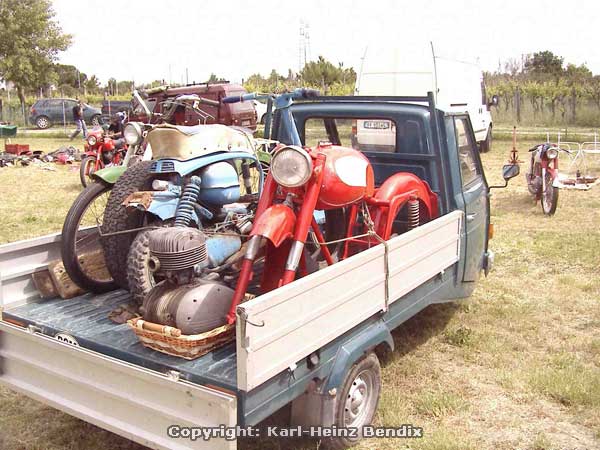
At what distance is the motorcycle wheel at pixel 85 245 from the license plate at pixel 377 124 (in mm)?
1879

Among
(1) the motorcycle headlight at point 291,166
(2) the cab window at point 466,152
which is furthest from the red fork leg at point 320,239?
(2) the cab window at point 466,152

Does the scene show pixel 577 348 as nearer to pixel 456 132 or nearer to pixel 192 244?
pixel 456 132

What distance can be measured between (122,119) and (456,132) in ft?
35.2

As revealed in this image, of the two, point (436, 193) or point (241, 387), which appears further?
point (436, 193)

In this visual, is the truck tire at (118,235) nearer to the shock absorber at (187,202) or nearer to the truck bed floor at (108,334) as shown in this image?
the truck bed floor at (108,334)

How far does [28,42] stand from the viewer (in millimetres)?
30297

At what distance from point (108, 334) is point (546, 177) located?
22.7ft

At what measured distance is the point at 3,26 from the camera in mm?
29594

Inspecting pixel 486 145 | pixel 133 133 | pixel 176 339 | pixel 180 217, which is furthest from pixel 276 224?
pixel 486 145

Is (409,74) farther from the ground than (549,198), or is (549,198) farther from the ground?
(409,74)

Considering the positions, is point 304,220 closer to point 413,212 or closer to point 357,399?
point 357,399

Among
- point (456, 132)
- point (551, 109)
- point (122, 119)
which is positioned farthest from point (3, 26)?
point (456, 132)

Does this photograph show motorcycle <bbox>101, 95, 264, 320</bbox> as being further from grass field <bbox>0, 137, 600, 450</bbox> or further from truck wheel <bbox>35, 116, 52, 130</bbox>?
truck wheel <bbox>35, 116, 52, 130</bbox>

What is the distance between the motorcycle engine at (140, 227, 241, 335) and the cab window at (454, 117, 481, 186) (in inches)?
84.1
